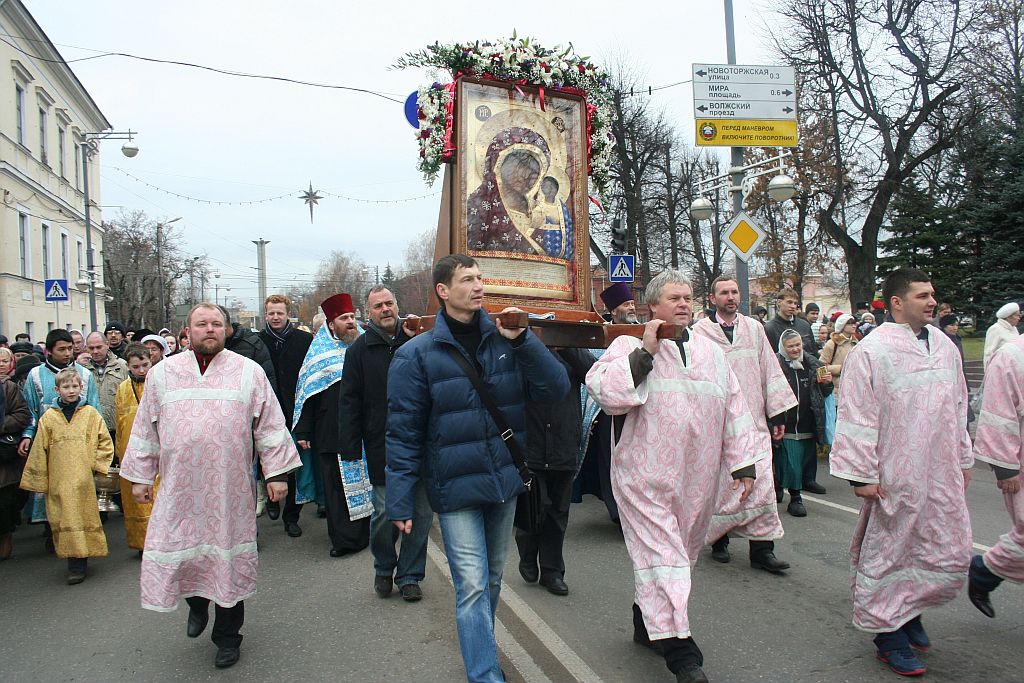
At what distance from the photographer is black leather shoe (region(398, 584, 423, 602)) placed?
5.36 m

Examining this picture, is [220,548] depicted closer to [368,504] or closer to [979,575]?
[368,504]

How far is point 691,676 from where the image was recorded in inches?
144

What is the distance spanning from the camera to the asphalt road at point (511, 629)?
4.20 meters

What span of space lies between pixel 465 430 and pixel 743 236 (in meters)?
11.1

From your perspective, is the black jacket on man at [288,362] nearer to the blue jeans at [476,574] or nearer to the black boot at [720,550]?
the black boot at [720,550]

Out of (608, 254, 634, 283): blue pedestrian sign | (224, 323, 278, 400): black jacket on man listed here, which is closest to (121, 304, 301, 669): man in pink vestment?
(224, 323, 278, 400): black jacket on man

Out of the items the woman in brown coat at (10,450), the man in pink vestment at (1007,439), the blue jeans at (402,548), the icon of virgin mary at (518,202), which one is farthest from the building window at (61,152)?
the man in pink vestment at (1007,439)

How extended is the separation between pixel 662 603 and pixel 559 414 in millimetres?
1887

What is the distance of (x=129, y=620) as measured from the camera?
5.26 meters

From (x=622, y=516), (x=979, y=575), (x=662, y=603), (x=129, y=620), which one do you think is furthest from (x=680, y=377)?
(x=129, y=620)

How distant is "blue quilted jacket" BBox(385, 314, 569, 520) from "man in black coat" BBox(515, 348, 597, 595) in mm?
1602

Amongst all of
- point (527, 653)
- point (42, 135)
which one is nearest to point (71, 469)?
point (527, 653)

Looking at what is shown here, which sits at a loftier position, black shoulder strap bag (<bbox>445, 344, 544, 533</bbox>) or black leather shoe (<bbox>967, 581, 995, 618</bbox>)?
black shoulder strap bag (<bbox>445, 344, 544, 533</bbox>)

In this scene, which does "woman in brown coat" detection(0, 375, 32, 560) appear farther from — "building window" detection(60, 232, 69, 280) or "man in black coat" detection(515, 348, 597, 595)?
"building window" detection(60, 232, 69, 280)
